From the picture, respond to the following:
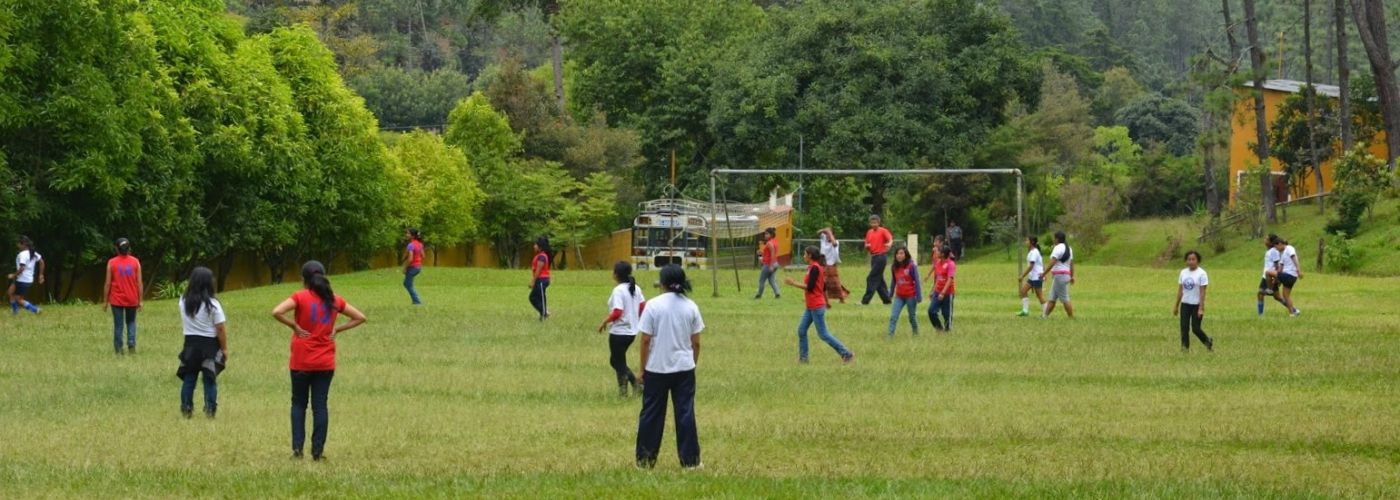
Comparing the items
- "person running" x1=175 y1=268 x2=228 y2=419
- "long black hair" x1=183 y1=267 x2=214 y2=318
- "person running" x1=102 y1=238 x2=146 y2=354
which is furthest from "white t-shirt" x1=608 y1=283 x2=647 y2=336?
"person running" x1=102 y1=238 x2=146 y2=354

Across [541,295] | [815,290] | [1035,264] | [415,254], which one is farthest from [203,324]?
[415,254]

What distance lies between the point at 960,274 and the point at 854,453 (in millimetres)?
34447

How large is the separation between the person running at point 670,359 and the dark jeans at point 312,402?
2.50 meters

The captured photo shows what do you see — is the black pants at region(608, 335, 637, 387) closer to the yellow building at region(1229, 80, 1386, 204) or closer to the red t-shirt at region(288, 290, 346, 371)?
the red t-shirt at region(288, 290, 346, 371)

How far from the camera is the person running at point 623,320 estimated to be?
1833 cm

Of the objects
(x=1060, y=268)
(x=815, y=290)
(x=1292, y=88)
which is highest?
(x=1292, y=88)

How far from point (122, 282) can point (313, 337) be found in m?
10.3

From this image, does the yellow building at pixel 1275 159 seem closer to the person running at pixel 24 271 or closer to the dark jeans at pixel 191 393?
the person running at pixel 24 271

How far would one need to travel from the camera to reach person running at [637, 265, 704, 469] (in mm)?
12477

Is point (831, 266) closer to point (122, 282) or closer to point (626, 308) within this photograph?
point (122, 282)

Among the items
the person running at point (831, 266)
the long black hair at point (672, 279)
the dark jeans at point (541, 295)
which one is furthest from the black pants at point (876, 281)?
the long black hair at point (672, 279)

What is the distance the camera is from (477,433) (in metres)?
15.6

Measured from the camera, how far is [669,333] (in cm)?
1250

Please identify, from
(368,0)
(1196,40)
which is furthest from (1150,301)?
(1196,40)
